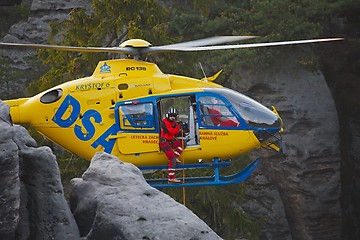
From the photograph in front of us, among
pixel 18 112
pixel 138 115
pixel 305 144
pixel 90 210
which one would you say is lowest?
pixel 305 144

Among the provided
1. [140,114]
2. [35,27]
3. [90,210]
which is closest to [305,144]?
[35,27]

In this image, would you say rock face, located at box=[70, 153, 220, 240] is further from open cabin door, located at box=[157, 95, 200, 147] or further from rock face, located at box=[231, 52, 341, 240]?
rock face, located at box=[231, 52, 341, 240]

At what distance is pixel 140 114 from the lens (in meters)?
11.8

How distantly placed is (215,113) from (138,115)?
47.3 inches

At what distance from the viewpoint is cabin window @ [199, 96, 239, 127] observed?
11.9 metres

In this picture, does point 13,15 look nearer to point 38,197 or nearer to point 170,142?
point 170,142

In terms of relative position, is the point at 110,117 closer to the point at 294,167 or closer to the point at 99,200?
the point at 99,200

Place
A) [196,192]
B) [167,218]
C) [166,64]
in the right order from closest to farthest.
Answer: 1. [167,218]
2. [166,64]
3. [196,192]

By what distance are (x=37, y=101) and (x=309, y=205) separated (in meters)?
11.3

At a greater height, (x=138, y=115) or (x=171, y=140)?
(x=138, y=115)

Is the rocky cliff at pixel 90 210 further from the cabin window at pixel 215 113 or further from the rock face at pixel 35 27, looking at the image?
the rock face at pixel 35 27

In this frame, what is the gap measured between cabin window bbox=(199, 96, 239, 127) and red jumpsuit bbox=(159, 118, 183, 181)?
0.51 m

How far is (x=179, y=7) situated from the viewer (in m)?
22.8

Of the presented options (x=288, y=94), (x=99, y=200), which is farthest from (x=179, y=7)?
(x=99, y=200)
